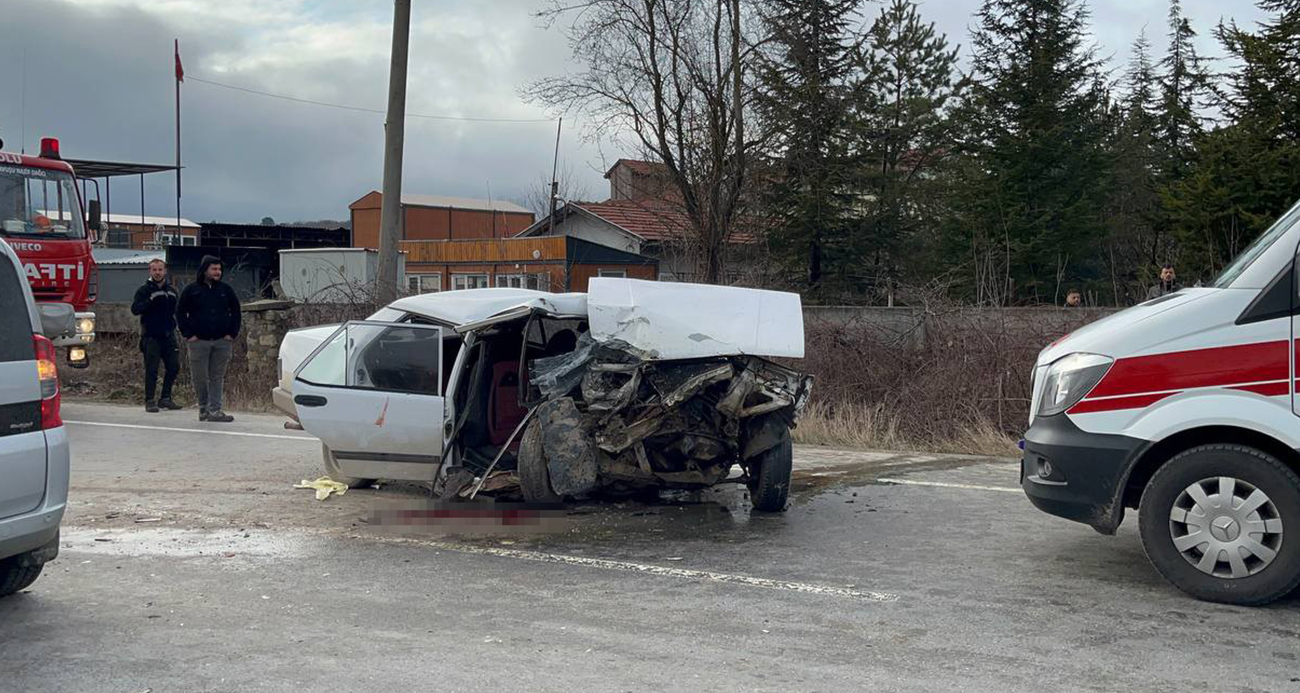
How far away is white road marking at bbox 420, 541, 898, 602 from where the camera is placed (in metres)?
6.09

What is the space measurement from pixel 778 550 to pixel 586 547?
1.20m

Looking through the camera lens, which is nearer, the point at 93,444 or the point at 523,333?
the point at 523,333

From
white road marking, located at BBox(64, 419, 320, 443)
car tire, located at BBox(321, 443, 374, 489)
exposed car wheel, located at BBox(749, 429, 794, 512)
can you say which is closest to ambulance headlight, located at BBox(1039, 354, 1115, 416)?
exposed car wheel, located at BBox(749, 429, 794, 512)

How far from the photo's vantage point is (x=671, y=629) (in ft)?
18.0

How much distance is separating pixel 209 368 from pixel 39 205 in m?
3.52

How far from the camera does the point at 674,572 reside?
21.7 ft

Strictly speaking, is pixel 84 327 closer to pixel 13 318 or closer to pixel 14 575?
pixel 14 575

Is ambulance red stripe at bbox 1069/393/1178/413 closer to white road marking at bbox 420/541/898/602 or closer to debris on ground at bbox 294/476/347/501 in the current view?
white road marking at bbox 420/541/898/602

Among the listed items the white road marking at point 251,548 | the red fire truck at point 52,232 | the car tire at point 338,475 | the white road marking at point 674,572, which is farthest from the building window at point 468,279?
the white road marking at point 674,572

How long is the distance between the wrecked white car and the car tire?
0.09ft

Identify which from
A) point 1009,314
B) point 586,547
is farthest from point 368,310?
point 586,547

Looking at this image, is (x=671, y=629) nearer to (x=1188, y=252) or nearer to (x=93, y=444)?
(x=93, y=444)

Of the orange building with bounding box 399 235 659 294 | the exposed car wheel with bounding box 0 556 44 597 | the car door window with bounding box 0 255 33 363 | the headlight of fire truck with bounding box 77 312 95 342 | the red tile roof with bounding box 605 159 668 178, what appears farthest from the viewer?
the orange building with bounding box 399 235 659 294

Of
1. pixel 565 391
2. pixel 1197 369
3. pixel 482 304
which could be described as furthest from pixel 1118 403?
pixel 482 304
